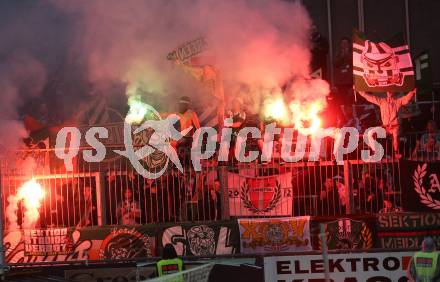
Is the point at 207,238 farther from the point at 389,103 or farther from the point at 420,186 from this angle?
the point at 389,103

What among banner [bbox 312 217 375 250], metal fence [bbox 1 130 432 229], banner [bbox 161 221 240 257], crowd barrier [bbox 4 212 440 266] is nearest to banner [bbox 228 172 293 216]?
metal fence [bbox 1 130 432 229]

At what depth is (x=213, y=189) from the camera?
1402 cm

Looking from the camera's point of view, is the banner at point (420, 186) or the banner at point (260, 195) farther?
the banner at point (260, 195)

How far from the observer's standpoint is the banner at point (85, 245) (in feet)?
45.9

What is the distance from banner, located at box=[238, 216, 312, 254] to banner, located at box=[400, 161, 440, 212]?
190 centimetres

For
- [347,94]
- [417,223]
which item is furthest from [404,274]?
[347,94]

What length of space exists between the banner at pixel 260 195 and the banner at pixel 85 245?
1668 mm

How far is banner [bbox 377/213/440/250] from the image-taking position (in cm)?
1368

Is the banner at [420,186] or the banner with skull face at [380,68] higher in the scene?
the banner with skull face at [380,68]

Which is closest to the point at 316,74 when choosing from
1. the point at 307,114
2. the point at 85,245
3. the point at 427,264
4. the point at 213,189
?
the point at 307,114

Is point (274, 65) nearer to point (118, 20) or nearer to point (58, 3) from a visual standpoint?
point (118, 20)

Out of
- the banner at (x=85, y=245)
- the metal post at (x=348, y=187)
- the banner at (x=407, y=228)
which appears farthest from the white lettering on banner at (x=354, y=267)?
the banner at (x=85, y=245)

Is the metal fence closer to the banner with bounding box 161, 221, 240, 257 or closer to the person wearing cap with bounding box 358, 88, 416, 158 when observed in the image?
the banner with bounding box 161, 221, 240, 257

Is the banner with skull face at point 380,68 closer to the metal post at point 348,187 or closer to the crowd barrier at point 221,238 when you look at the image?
the metal post at point 348,187
